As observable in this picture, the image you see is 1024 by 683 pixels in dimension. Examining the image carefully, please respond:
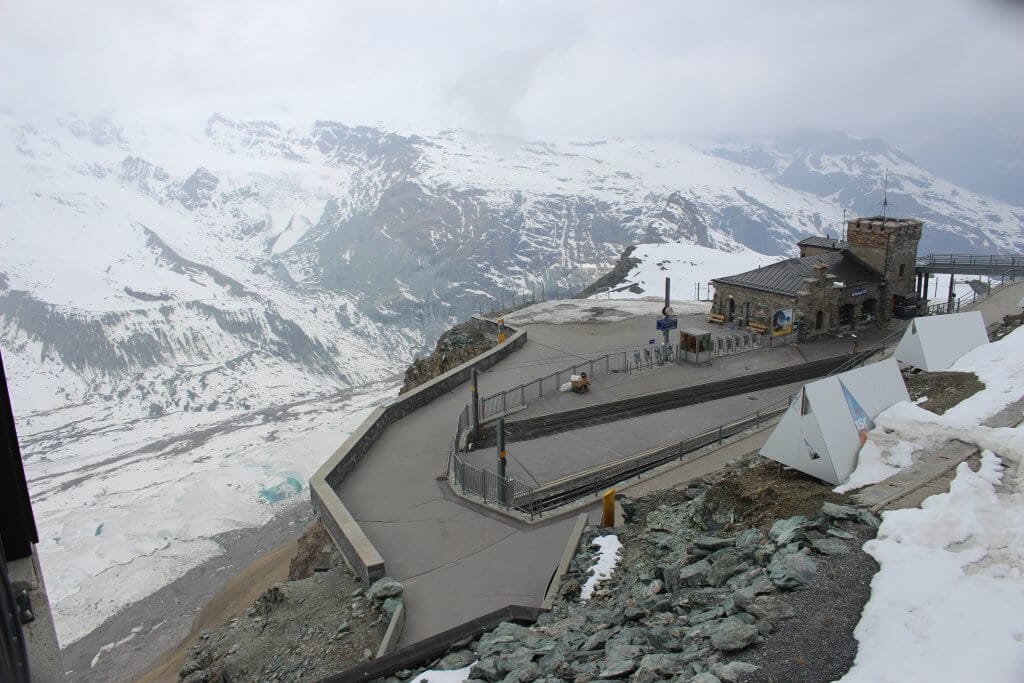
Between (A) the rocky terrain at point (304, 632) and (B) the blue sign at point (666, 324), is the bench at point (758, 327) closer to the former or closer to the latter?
(B) the blue sign at point (666, 324)

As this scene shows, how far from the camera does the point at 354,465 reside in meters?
20.6

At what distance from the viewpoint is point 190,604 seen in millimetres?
47406

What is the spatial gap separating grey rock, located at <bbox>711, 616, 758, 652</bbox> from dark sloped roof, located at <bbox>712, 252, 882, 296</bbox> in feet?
95.9

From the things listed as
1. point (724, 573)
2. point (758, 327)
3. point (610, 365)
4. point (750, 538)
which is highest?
point (758, 327)

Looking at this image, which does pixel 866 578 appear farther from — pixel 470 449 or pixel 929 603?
pixel 470 449

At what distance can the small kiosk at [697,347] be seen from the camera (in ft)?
102

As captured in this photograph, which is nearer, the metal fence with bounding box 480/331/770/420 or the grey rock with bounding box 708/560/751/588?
the grey rock with bounding box 708/560/751/588

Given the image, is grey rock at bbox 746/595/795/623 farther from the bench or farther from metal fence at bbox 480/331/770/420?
the bench

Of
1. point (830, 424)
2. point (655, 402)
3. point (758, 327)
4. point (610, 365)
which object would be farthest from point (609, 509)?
point (758, 327)

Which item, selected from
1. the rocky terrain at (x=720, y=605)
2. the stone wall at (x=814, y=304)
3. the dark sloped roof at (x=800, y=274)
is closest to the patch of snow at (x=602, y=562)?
the rocky terrain at (x=720, y=605)

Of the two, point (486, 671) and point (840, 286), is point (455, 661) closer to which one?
point (486, 671)

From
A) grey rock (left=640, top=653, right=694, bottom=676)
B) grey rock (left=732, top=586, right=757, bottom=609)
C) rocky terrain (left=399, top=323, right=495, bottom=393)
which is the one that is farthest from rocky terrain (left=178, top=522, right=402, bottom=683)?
rocky terrain (left=399, top=323, right=495, bottom=393)

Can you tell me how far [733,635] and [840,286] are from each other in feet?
101

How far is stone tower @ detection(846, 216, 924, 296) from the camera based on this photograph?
3628 centimetres
